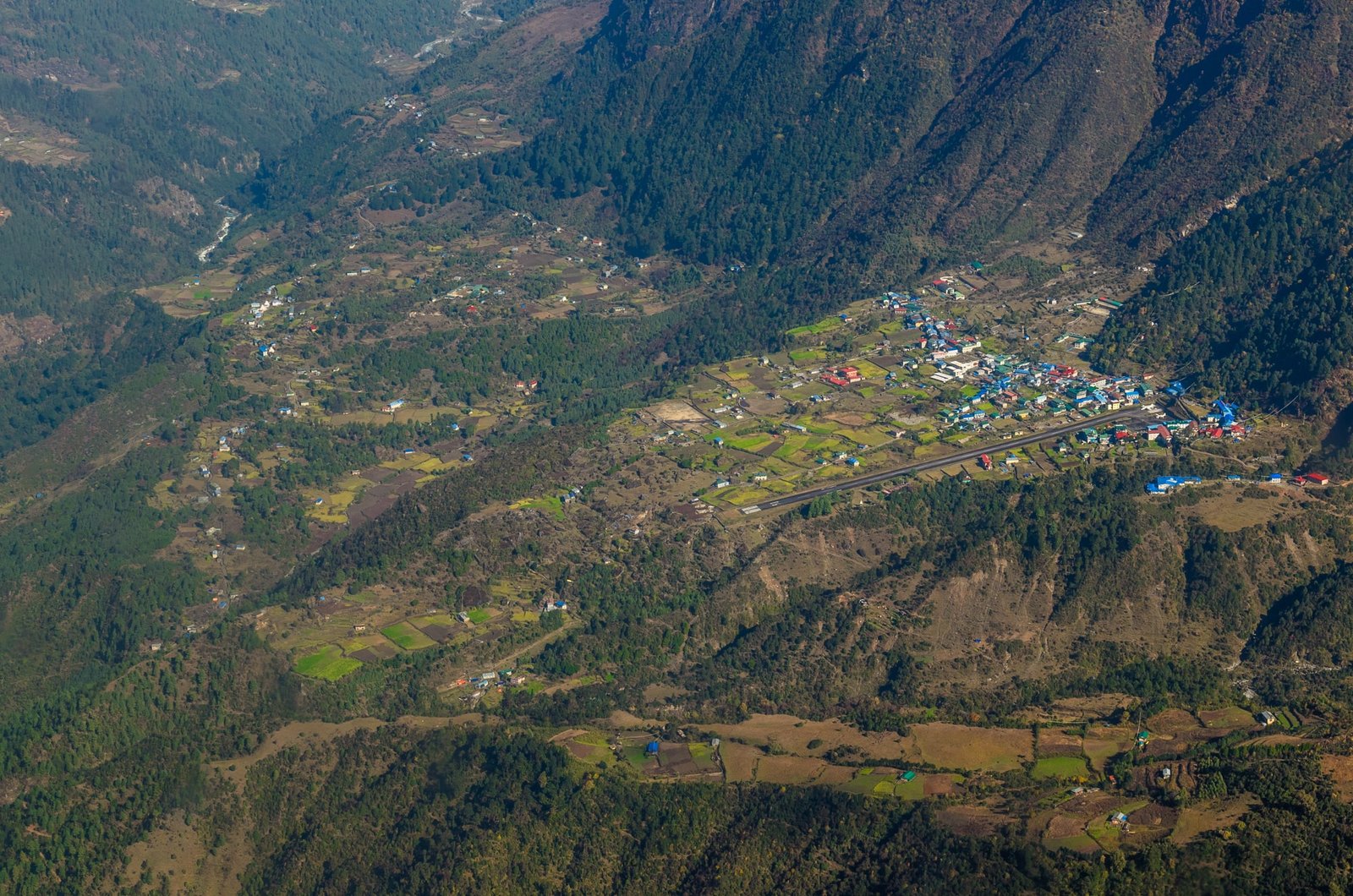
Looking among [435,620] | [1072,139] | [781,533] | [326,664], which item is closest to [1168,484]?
[781,533]

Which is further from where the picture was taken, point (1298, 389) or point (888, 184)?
point (888, 184)

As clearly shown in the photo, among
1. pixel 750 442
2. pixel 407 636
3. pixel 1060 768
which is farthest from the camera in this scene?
pixel 750 442

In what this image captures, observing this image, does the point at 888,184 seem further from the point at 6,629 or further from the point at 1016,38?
the point at 6,629

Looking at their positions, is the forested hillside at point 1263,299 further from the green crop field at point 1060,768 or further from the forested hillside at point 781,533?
the green crop field at point 1060,768

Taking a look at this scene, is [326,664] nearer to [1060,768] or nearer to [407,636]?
[407,636]

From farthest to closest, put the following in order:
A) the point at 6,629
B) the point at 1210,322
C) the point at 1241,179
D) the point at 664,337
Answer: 1. the point at 664,337
2. the point at 1241,179
3. the point at 1210,322
4. the point at 6,629

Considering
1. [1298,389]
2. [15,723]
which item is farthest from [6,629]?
[1298,389]

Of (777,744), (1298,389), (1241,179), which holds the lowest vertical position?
(777,744)
